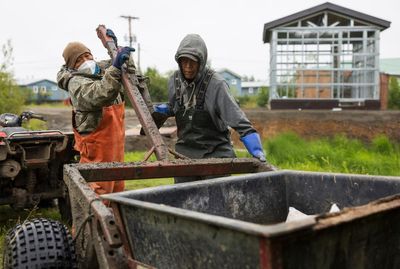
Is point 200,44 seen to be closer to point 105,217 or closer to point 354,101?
point 105,217

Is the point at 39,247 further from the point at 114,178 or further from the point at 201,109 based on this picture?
the point at 201,109

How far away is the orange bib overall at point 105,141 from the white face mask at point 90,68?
12.9 inches

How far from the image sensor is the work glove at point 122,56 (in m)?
4.04

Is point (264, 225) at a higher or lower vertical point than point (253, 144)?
lower

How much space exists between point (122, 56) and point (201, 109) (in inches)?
28.8

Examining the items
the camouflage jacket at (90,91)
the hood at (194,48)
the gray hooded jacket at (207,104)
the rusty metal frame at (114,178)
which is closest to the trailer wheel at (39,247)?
the rusty metal frame at (114,178)

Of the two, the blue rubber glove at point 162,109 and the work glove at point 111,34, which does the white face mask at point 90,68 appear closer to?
the work glove at point 111,34

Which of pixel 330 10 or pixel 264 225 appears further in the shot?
pixel 330 10

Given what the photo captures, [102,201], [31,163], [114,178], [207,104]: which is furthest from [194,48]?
[31,163]

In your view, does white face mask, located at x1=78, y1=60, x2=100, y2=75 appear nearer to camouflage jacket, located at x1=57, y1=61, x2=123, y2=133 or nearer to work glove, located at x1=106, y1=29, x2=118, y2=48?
camouflage jacket, located at x1=57, y1=61, x2=123, y2=133

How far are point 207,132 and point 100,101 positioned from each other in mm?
858

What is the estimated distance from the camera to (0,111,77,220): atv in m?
5.21

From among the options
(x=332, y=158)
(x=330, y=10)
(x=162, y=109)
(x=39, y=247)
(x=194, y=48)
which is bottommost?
(x=332, y=158)

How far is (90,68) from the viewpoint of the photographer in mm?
4832
